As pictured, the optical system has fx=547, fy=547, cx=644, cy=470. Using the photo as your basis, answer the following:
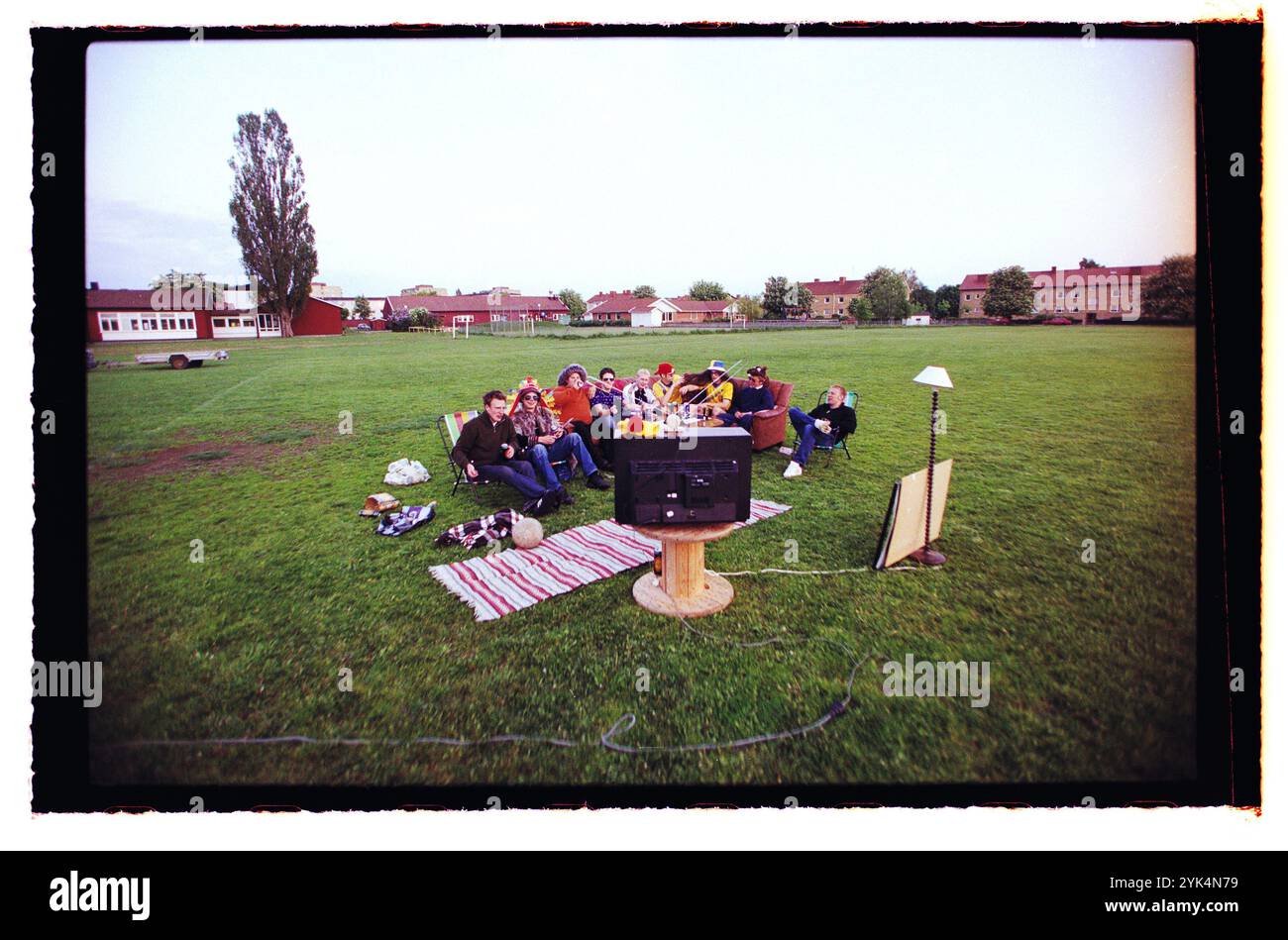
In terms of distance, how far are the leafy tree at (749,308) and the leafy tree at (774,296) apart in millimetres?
76

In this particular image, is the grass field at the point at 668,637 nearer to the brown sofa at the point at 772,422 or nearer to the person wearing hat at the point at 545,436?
the person wearing hat at the point at 545,436

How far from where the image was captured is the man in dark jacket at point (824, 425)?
647 centimetres

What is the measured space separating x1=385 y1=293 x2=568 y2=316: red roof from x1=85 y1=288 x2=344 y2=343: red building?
33.6 inches

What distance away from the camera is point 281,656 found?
3115 millimetres

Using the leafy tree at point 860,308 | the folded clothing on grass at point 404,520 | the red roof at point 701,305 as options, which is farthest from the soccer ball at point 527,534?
the leafy tree at point 860,308

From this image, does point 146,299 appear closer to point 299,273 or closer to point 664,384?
point 299,273

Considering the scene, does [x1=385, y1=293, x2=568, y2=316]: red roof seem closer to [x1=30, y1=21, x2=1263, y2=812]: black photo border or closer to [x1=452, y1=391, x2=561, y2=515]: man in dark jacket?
[x1=452, y1=391, x2=561, y2=515]: man in dark jacket

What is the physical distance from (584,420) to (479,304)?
9.36ft

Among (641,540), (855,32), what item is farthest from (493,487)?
(855,32)

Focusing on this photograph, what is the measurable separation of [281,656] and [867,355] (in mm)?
15595

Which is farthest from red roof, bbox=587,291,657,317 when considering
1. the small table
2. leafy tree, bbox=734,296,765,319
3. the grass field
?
the small table

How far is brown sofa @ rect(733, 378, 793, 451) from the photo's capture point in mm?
7070

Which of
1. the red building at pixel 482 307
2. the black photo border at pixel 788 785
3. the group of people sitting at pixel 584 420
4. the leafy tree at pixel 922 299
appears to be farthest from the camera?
the leafy tree at pixel 922 299

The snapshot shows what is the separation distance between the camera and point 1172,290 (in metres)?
2.60
